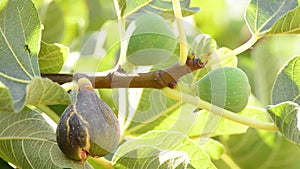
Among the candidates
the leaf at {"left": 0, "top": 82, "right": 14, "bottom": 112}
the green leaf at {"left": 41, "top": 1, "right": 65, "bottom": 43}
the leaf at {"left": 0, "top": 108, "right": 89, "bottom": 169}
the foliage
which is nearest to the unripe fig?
the foliage

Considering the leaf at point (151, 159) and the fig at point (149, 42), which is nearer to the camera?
the leaf at point (151, 159)

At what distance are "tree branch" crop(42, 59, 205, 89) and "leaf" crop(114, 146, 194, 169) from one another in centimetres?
10

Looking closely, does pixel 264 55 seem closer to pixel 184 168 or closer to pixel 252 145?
pixel 252 145

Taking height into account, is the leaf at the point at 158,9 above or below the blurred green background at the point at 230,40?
above

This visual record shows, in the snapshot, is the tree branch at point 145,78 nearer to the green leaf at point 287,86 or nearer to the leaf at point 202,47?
the leaf at point 202,47

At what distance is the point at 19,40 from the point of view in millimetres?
869

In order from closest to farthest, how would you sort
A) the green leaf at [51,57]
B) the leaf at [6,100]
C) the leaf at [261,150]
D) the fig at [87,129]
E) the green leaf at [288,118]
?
the leaf at [6,100], the fig at [87,129], the green leaf at [288,118], the green leaf at [51,57], the leaf at [261,150]

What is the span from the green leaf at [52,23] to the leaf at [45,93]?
0.59 metres

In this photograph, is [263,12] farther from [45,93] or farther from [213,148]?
[45,93]

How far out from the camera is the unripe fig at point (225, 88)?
1.00 metres

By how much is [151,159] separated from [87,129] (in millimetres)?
141

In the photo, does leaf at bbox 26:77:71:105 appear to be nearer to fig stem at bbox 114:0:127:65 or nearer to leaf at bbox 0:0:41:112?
leaf at bbox 0:0:41:112

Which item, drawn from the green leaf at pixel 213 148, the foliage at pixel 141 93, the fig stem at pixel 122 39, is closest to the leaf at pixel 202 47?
the foliage at pixel 141 93

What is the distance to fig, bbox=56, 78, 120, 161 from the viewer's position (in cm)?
81
